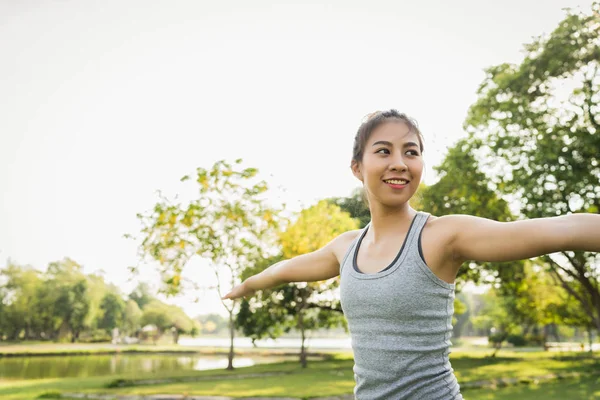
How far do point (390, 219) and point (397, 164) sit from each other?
0.78ft

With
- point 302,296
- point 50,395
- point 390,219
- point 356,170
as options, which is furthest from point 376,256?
point 302,296

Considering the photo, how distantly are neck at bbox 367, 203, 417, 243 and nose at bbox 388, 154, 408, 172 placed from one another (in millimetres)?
167

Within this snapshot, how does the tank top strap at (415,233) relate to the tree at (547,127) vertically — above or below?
below

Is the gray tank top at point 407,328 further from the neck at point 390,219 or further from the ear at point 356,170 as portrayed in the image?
the ear at point 356,170

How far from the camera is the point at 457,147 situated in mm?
17016

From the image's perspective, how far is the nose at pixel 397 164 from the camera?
1931 mm

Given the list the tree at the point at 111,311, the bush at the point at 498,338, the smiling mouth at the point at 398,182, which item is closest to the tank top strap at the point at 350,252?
the smiling mouth at the point at 398,182

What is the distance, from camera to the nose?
1.93 m

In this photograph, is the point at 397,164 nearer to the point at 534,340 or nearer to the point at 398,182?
the point at 398,182

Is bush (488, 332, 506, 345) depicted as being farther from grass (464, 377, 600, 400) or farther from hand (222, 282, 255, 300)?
hand (222, 282, 255, 300)

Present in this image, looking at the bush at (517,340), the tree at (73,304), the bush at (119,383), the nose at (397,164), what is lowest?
the bush at (517,340)

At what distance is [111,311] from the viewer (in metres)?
44.6

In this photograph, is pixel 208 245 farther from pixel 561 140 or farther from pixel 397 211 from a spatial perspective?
pixel 397 211

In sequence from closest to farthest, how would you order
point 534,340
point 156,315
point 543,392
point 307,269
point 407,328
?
point 407,328 → point 307,269 → point 543,392 → point 156,315 → point 534,340
